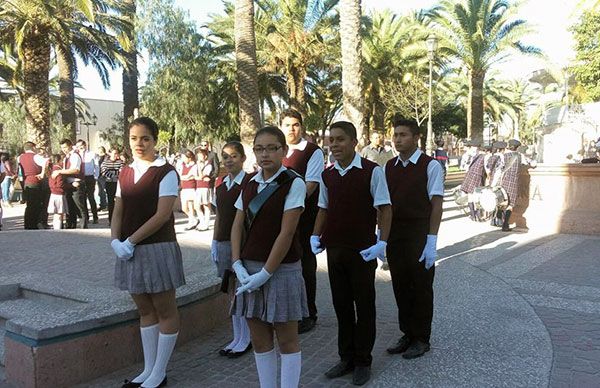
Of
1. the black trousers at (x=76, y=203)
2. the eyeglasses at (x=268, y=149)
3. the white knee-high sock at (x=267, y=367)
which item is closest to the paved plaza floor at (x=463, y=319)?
the white knee-high sock at (x=267, y=367)

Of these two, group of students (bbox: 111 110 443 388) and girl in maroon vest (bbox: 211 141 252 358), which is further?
girl in maroon vest (bbox: 211 141 252 358)

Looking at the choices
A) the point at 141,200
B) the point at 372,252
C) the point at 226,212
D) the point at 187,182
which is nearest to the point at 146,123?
the point at 141,200

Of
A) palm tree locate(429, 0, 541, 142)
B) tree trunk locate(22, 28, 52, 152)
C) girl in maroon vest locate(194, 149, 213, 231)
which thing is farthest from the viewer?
palm tree locate(429, 0, 541, 142)

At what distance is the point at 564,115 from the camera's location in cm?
2416

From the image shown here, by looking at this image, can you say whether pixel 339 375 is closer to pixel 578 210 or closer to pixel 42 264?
pixel 42 264

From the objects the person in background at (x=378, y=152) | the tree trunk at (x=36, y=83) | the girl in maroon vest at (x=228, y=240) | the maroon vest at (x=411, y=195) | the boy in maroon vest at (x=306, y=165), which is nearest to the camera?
the maroon vest at (x=411, y=195)

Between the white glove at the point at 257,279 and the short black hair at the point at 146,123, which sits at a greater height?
the short black hair at the point at 146,123

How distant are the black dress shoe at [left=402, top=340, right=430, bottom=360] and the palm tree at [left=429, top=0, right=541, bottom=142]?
74.5ft

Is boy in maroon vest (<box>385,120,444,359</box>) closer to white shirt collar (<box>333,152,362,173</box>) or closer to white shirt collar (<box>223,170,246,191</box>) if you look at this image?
white shirt collar (<box>333,152,362,173</box>)

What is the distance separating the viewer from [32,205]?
36.8 feet

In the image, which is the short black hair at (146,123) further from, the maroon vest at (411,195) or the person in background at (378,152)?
the person in background at (378,152)

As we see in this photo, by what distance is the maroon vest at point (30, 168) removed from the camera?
11.1m

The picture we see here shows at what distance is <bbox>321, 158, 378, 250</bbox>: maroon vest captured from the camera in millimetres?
3877

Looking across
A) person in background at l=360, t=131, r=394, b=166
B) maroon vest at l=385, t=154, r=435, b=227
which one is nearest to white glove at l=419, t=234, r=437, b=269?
maroon vest at l=385, t=154, r=435, b=227
